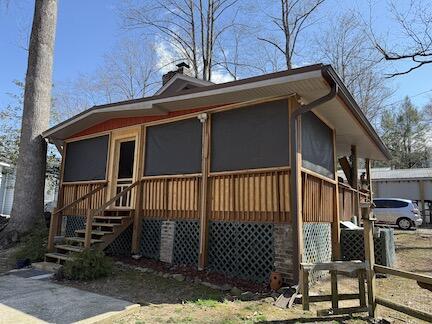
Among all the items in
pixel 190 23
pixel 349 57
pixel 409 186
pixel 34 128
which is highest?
pixel 190 23

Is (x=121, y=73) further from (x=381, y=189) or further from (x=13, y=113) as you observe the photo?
(x=381, y=189)

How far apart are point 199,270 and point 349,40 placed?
1859 cm

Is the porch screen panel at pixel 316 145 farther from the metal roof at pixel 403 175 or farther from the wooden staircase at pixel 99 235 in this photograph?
the metal roof at pixel 403 175

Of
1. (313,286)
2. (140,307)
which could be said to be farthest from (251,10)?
(140,307)

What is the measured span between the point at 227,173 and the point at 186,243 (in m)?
1.83

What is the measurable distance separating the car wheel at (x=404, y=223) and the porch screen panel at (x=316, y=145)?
38.3ft

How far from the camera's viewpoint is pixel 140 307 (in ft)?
14.9

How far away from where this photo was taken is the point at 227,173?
664 cm

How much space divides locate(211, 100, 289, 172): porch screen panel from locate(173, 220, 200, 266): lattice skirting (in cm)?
139

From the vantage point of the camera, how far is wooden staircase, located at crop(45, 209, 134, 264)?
280 inches

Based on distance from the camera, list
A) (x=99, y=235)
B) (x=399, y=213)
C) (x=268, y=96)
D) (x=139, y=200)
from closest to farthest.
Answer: (x=268, y=96) → (x=99, y=235) → (x=139, y=200) → (x=399, y=213)

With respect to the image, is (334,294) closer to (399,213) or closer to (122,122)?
(122,122)

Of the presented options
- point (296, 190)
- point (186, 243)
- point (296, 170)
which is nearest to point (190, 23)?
point (186, 243)

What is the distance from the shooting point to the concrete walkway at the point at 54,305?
401 centimetres
